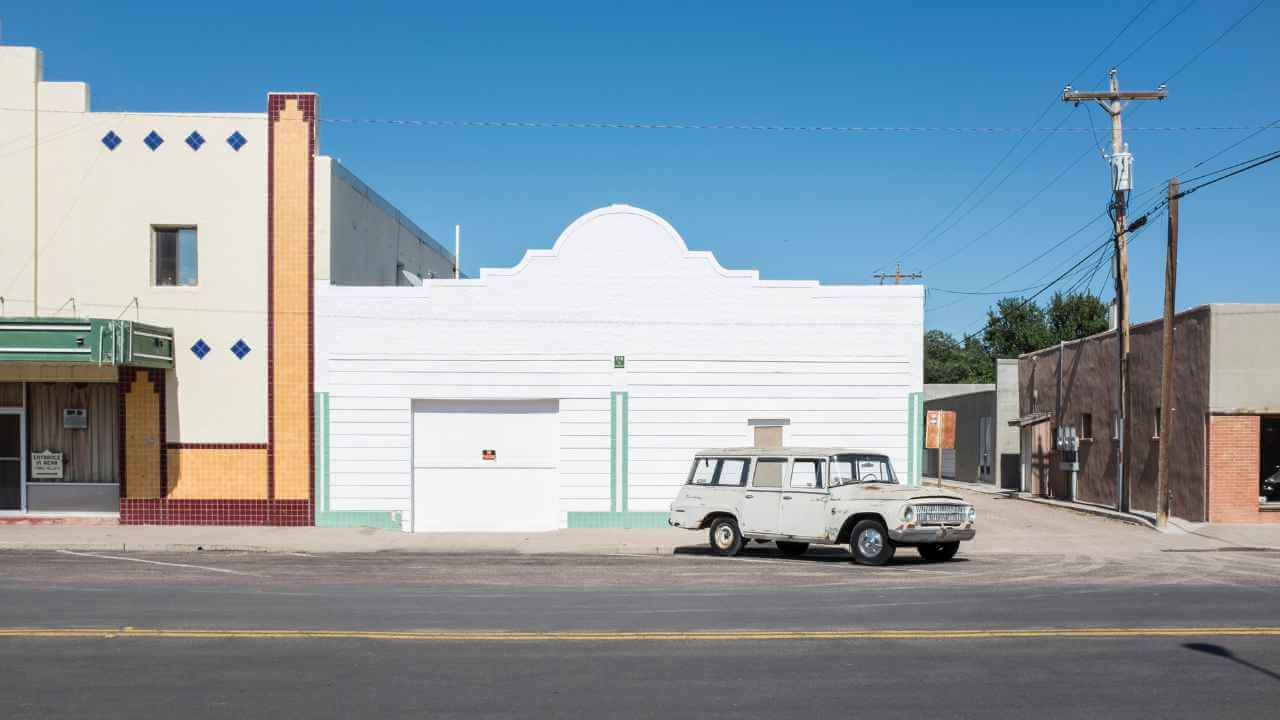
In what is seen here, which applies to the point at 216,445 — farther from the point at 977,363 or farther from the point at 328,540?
the point at 977,363

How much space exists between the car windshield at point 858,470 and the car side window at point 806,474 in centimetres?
23

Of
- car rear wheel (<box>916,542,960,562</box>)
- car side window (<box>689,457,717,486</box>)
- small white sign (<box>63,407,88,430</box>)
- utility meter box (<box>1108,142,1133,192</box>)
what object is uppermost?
utility meter box (<box>1108,142,1133,192</box>)

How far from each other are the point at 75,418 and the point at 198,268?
4.07 m

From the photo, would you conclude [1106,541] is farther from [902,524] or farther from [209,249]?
[209,249]

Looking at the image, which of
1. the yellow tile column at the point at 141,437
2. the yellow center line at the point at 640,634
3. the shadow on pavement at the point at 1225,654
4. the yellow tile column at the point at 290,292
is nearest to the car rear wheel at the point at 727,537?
the yellow center line at the point at 640,634

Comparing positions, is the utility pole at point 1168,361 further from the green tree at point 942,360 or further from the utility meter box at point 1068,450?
the green tree at point 942,360

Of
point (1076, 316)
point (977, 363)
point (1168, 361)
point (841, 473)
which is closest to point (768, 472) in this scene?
point (841, 473)

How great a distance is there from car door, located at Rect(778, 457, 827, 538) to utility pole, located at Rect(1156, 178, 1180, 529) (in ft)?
30.4

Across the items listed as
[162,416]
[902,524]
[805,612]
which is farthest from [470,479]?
[805,612]

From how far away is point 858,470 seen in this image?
60.1 ft

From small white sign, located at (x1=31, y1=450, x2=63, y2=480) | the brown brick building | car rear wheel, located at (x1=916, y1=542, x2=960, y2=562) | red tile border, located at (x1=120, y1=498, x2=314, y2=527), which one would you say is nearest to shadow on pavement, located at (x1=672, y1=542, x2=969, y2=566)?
car rear wheel, located at (x1=916, y1=542, x2=960, y2=562)

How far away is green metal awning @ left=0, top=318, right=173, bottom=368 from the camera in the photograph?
69.3ft

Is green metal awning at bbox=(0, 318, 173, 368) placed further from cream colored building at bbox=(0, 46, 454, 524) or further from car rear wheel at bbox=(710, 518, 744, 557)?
car rear wheel at bbox=(710, 518, 744, 557)

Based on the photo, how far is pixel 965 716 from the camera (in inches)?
313
